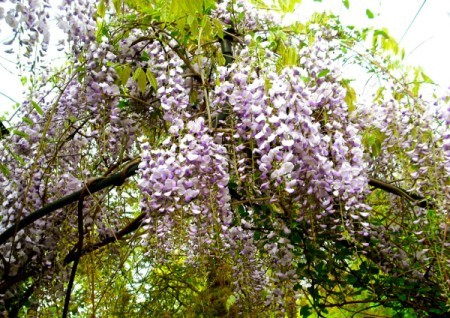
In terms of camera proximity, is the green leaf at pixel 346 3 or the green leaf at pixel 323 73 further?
the green leaf at pixel 346 3

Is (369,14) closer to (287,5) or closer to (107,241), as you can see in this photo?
(287,5)

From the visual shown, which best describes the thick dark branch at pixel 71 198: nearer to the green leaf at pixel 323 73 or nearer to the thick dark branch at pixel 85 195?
the thick dark branch at pixel 85 195

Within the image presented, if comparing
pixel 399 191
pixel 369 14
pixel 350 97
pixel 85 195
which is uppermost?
pixel 369 14

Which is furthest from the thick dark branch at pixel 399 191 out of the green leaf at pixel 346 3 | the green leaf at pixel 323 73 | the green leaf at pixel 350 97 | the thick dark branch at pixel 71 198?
the thick dark branch at pixel 71 198

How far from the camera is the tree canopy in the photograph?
2023 mm

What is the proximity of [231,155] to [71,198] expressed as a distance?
750 millimetres

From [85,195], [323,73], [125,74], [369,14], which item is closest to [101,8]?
[125,74]

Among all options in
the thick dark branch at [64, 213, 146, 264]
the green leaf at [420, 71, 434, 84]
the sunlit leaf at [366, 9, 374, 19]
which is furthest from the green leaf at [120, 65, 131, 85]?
the green leaf at [420, 71, 434, 84]

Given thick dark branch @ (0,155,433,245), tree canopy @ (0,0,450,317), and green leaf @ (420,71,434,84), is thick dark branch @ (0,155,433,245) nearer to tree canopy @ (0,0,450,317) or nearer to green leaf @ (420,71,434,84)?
tree canopy @ (0,0,450,317)

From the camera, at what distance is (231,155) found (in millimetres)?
2359

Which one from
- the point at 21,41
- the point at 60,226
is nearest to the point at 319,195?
the point at 21,41

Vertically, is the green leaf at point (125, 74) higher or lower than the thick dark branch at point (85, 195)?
higher

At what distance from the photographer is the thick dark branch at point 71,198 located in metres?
2.30

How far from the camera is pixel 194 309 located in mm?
3951
